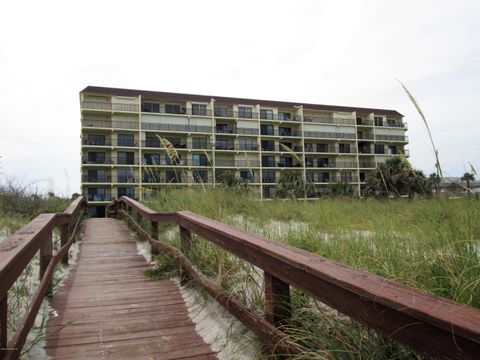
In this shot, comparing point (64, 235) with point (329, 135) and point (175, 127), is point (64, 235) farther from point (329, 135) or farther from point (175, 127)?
point (329, 135)

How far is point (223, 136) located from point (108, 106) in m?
12.8

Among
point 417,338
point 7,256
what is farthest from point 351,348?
point 7,256

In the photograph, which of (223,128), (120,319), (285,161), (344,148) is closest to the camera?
(120,319)

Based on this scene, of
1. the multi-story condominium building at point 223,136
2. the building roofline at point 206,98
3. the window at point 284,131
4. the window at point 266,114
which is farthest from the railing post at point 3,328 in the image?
the window at point 284,131

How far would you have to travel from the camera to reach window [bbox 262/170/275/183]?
1644 inches

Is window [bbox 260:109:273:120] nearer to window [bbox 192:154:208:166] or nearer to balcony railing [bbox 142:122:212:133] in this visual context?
balcony railing [bbox 142:122:212:133]

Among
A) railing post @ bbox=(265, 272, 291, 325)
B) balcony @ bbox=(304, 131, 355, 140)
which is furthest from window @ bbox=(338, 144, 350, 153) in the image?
railing post @ bbox=(265, 272, 291, 325)

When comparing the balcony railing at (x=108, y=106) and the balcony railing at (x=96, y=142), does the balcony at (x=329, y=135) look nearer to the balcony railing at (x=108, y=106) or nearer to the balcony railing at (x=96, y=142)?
the balcony railing at (x=108, y=106)

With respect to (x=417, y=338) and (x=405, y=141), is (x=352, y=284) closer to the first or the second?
(x=417, y=338)

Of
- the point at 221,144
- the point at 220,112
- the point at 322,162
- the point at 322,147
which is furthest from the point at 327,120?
the point at 221,144

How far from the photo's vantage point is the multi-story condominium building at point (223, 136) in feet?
121

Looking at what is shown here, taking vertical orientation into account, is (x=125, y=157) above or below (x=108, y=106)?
below

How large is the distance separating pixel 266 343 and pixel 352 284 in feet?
2.77

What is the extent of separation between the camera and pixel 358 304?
1.28 m
